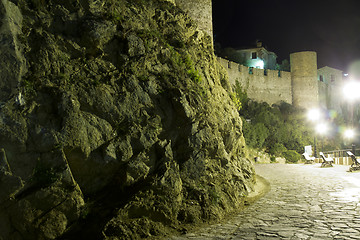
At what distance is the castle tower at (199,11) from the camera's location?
42.0 feet

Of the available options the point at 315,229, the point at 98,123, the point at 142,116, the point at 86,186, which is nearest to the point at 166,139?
the point at 142,116

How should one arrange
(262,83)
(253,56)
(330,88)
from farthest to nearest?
(253,56) → (330,88) → (262,83)

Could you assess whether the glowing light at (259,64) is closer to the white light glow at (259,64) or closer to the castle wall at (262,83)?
the white light glow at (259,64)

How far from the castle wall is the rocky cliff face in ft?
74.3

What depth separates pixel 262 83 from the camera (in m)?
33.7

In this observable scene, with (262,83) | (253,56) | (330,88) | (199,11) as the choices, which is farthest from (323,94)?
(199,11)

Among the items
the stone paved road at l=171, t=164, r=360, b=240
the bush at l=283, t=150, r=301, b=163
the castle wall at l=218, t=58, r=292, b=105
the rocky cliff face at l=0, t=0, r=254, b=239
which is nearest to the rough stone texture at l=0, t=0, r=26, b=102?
the rocky cliff face at l=0, t=0, r=254, b=239

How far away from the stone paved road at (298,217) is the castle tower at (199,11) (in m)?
7.53

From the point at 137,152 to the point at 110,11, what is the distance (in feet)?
12.3

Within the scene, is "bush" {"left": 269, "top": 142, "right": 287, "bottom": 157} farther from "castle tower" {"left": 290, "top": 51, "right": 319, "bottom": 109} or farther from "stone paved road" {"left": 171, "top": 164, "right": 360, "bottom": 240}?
"stone paved road" {"left": 171, "top": 164, "right": 360, "bottom": 240}

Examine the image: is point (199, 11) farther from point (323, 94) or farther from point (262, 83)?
point (323, 94)

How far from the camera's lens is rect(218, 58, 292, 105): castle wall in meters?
30.6

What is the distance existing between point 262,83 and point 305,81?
6676mm

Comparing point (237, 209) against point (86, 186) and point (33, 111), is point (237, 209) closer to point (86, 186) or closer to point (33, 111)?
point (86, 186)
